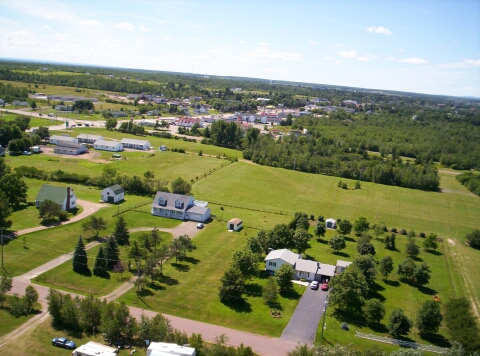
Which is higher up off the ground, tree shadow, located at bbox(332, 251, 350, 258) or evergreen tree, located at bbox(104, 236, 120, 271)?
evergreen tree, located at bbox(104, 236, 120, 271)

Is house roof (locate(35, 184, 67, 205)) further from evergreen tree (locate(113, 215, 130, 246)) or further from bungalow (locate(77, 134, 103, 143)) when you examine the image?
bungalow (locate(77, 134, 103, 143))

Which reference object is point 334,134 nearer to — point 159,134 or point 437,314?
point 159,134

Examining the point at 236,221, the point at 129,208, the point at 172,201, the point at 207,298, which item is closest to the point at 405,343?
the point at 207,298

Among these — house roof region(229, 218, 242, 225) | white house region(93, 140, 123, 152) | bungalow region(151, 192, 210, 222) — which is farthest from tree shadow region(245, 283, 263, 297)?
white house region(93, 140, 123, 152)

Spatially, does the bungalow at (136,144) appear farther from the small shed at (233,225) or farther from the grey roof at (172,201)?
the small shed at (233,225)

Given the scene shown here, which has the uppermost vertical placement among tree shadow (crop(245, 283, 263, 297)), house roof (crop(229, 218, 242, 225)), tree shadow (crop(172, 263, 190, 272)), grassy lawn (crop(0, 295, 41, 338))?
house roof (crop(229, 218, 242, 225))
